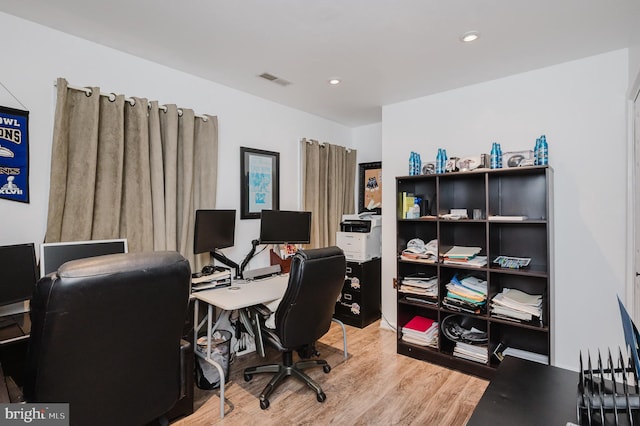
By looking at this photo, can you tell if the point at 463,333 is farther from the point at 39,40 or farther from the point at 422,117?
the point at 39,40

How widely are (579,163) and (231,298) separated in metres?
2.78

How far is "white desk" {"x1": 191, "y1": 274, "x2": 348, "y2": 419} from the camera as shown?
2192 millimetres

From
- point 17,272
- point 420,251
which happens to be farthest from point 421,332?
point 17,272

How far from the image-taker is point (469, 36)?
7.25ft

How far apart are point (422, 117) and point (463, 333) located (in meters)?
2.06

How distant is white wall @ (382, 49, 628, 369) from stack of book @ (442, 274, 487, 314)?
22.6 inches

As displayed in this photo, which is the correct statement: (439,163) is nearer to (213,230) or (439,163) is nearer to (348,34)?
(348,34)

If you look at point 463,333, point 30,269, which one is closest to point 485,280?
point 463,333

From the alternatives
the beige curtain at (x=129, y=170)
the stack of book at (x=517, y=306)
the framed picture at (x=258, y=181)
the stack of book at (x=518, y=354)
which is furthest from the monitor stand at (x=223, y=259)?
the stack of book at (x=518, y=354)

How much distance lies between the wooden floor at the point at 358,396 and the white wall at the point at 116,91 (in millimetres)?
1224

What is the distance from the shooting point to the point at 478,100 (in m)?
3.05

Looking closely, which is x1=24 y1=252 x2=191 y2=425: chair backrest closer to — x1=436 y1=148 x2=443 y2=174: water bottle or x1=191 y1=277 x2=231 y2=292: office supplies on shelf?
x1=191 y1=277 x2=231 y2=292: office supplies on shelf

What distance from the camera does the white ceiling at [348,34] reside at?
1906mm

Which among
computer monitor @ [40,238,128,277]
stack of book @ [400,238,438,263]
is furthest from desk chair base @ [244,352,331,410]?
computer monitor @ [40,238,128,277]
